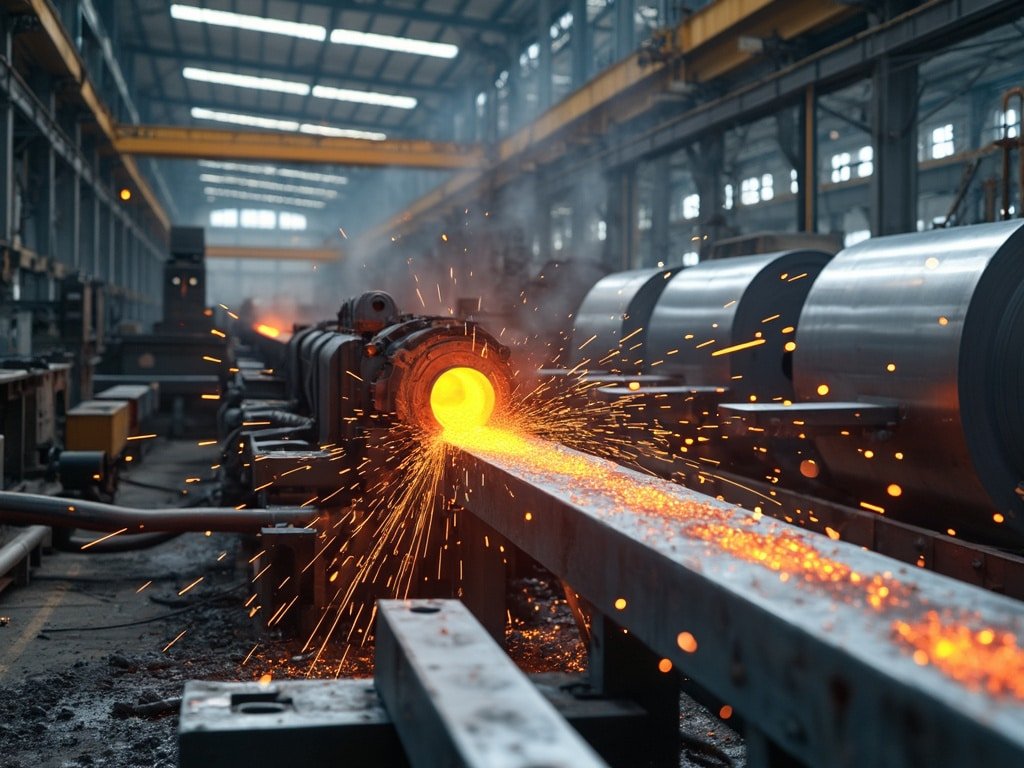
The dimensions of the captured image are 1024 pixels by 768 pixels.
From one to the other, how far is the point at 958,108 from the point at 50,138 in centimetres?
1415

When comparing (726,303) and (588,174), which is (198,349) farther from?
(726,303)

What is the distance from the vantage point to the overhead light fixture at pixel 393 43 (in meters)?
19.6

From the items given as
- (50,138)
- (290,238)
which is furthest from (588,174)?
(290,238)

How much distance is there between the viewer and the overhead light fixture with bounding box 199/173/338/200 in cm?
3622

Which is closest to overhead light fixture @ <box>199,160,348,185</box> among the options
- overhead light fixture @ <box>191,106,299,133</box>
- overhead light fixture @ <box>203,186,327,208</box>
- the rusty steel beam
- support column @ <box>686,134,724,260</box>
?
overhead light fixture @ <box>203,186,327,208</box>

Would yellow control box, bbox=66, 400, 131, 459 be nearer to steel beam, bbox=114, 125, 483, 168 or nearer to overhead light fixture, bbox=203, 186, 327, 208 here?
steel beam, bbox=114, 125, 483, 168

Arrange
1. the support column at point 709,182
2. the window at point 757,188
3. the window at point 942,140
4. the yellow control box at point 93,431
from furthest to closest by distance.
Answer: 1. the window at point 757,188
2. the window at point 942,140
3. the support column at point 709,182
4. the yellow control box at point 93,431

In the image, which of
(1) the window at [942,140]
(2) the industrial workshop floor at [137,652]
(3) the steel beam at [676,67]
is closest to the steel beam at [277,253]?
(3) the steel beam at [676,67]

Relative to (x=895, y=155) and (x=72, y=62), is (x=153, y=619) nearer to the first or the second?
(x=895, y=155)

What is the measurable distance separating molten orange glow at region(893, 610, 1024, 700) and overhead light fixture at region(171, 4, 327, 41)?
64.2 feet

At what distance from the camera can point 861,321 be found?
4055 mm

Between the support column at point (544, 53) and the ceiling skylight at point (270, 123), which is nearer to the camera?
the support column at point (544, 53)

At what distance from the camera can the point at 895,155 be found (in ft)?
26.8

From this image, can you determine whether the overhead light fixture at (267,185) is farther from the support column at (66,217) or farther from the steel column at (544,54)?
the support column at (66,217)
